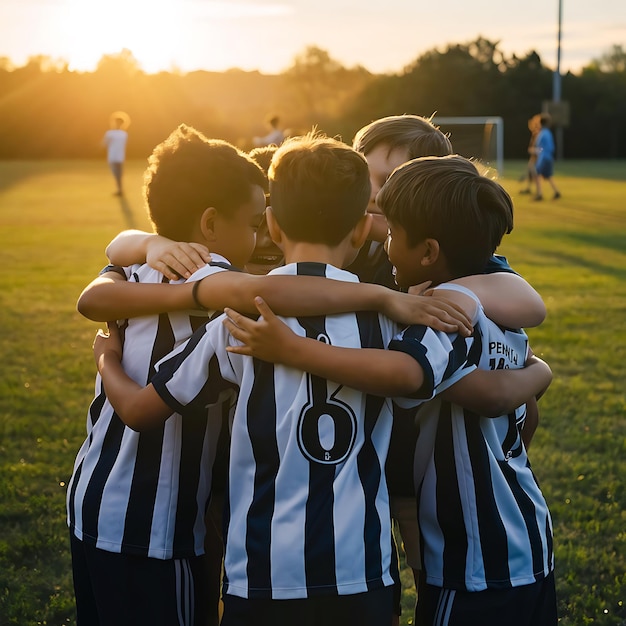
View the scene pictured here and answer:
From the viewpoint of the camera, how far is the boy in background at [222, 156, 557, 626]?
190 cm

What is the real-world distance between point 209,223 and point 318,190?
522mm

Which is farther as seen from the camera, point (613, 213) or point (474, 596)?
point (613, 213)

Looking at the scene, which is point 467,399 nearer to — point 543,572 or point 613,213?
point 543,572

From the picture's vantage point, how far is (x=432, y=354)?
1.76 m

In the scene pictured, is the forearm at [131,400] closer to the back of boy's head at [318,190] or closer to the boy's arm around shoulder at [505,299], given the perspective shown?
the back of boy's head at [318,190]

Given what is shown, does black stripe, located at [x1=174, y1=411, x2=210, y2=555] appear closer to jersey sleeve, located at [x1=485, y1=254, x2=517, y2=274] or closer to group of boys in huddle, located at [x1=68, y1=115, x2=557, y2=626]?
group of boys in huddle, located at [x1=68, y1=115, x2=557, y2=626]

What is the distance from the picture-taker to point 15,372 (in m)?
6.30

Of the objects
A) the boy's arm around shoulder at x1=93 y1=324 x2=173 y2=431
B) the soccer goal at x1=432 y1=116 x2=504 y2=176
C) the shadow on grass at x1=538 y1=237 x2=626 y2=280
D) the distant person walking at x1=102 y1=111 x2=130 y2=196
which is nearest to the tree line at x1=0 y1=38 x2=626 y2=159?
the soccer goal at x1=432 y1=116 x2=504 y2=176

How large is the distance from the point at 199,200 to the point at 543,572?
1236mm

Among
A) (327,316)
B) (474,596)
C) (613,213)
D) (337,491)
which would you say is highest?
(327,316)

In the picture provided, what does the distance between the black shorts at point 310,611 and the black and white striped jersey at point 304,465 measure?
0.02 metres

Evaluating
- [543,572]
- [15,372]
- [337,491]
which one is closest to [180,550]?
[337,491]

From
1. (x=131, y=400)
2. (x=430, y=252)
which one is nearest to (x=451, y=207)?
(x=430, y=252)

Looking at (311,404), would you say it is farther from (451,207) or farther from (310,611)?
(451,207)
